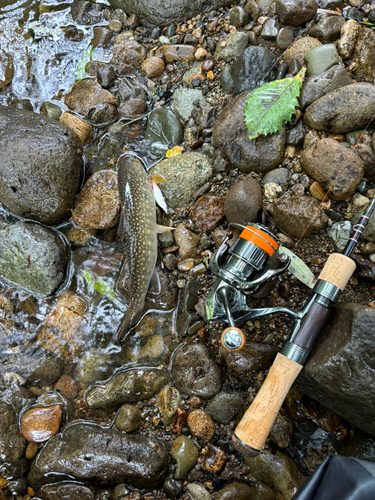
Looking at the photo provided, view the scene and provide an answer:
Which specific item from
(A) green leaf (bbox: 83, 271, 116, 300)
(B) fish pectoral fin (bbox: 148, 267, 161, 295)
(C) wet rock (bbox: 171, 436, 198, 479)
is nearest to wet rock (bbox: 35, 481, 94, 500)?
(C) wet rock (bbox: 171, 436, 198, 479)

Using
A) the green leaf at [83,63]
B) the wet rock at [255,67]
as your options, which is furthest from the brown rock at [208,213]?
the green leaf at [83,63]

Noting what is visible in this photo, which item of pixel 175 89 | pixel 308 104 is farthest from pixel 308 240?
pixel 175 89

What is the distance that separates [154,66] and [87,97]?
0.97 meters

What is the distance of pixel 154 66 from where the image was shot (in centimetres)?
452

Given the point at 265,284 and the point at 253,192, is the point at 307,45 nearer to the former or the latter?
the point at 253,192

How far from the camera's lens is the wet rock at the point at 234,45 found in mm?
4066

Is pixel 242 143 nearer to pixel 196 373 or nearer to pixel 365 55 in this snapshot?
pixel 365 55

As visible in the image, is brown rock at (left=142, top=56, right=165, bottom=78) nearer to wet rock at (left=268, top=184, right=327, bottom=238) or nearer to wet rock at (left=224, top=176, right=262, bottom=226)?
wet rock at (left=224, top=176, right=262, bottom=226)

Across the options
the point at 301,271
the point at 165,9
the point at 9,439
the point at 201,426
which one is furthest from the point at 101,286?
the point at 165,9

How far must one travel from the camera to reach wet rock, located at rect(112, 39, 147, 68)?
4664mm

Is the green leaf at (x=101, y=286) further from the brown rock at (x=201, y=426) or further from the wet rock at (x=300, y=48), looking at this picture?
the wet rock at (x=300, y=48)

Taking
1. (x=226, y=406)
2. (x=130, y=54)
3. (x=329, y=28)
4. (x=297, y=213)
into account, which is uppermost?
(x=329, y=28)

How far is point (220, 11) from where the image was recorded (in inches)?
173

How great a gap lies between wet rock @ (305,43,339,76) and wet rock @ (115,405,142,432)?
3.84 m
